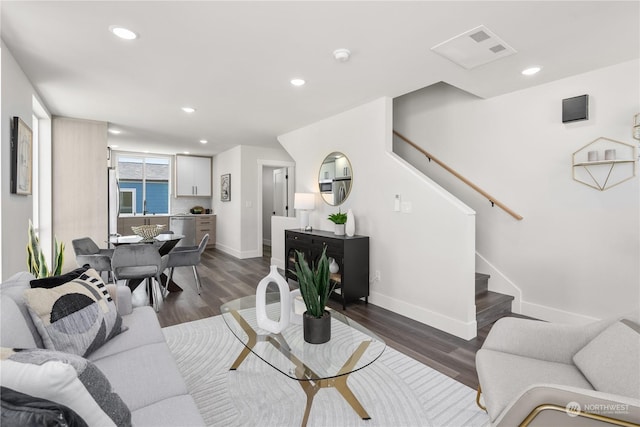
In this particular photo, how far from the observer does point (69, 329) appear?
5.03ft

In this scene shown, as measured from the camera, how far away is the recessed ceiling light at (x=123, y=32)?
2.20 metres

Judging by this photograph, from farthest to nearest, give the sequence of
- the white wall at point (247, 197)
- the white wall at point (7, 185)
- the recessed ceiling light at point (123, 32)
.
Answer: the white wall at point (247, 197) → the white wall at point (7, 185) → the recessed ceiling light at point (123, 32)

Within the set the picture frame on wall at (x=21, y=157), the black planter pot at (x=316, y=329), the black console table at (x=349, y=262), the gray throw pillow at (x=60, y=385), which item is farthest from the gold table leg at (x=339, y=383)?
the picture frame on wall at (x=21, y=157)

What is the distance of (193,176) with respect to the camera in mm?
8211

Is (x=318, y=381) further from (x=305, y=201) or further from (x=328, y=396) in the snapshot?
(x=305, y=201)

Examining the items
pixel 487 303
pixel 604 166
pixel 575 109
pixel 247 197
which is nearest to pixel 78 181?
pixel 247 197

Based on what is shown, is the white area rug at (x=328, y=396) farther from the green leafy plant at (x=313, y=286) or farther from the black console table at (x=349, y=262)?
the black console table at (x=349, y=262)

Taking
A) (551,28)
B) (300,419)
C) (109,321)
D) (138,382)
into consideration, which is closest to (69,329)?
(109,321)

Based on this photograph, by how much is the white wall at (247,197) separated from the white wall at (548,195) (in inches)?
158

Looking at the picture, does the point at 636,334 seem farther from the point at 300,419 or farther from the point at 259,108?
the point at 259,108

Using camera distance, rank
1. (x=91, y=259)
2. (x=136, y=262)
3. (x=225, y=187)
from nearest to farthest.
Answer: (x=136, y=262) < (x=91, y=259) < (x=225, y=187)

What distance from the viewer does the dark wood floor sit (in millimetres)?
2455

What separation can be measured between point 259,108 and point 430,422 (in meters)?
3.77

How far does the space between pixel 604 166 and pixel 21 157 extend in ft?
17.2
